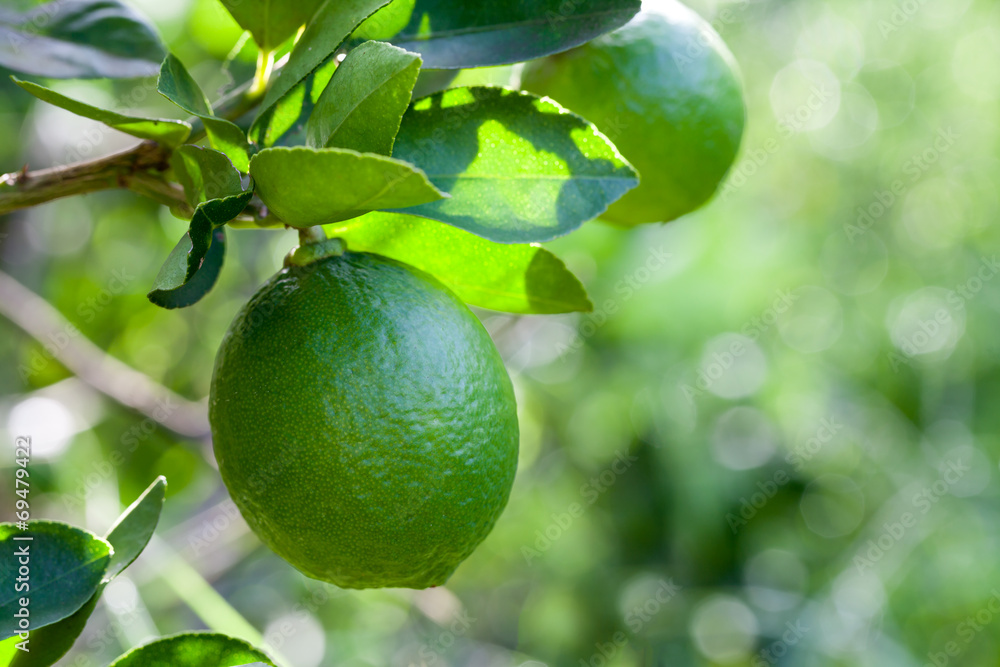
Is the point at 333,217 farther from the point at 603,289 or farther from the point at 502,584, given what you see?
the point at 502,584

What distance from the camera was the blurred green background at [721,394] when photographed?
1.52 metres

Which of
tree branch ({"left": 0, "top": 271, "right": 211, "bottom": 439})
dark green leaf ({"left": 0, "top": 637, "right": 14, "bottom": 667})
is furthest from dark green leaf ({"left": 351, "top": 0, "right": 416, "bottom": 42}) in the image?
tree branch ({"left": 0, "top": 271, "right": 211, "bottom": 439})

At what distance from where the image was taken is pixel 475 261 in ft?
1.91

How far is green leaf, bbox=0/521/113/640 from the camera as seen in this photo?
470 millimetres

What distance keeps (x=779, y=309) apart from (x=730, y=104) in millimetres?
2042

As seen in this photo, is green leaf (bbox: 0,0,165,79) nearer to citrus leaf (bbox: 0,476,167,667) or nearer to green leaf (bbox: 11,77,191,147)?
green leaf (bbox: 11,77,191,147)

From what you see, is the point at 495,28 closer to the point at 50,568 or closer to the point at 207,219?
the point at 207,219

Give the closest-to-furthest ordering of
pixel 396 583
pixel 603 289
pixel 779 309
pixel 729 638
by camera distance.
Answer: pixel 396 583
pixel 603 289
pixel 729 638
pixel 779 309

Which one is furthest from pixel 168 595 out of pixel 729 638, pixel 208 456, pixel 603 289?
pixel 729 638

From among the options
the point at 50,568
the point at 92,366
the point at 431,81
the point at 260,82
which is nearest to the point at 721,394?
the point at 92,366

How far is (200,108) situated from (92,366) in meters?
0.96

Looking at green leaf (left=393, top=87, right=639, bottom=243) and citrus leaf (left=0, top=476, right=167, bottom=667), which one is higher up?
green leaf (left=393, top=87, right=639, bottom=243)

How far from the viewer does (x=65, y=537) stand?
0.50 meters

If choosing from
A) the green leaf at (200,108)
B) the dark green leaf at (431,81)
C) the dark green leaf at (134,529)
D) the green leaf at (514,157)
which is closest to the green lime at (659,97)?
the dark green leaf at (431,81)
